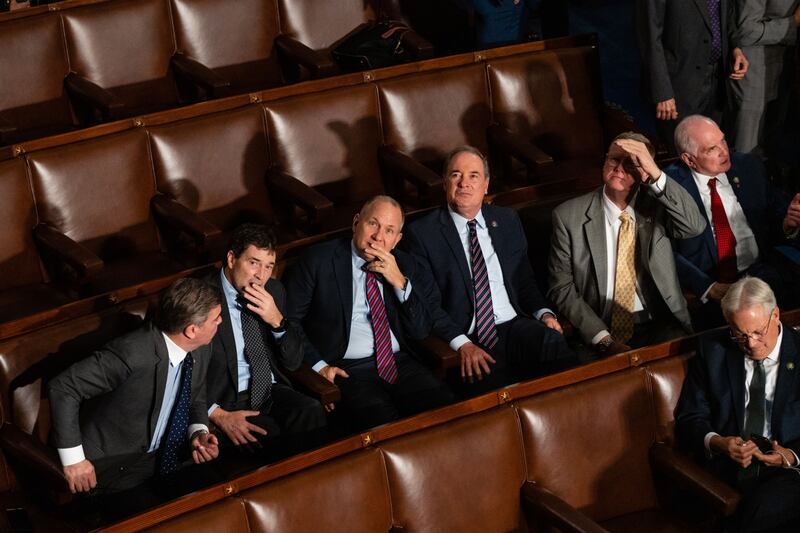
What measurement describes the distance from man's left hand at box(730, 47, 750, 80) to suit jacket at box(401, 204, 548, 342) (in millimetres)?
465

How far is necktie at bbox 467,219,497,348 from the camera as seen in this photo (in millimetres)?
1299

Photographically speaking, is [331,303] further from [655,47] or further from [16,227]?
[655,47]

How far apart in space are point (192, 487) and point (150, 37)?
28.8 inches

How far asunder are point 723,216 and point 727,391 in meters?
0.33

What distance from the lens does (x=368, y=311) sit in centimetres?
125

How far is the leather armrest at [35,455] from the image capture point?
104cm

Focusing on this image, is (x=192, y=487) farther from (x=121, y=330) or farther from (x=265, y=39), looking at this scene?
(x=265, y=39)

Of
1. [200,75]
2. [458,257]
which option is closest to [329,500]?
[458,257]

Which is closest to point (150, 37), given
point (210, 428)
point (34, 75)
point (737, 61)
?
point (34, 75)

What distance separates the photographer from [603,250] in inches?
→ 51.4

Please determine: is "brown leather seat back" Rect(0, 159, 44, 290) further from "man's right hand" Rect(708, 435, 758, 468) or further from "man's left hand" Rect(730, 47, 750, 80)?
"man's left hand" Rect(730, 47, 750, 80)

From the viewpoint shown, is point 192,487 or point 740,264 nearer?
point 192,487

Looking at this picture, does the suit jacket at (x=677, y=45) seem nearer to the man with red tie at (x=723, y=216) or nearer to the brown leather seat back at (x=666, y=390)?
the man with red tie at (x=723, y=216)

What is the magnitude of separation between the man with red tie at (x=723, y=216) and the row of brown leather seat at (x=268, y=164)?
0.20m
